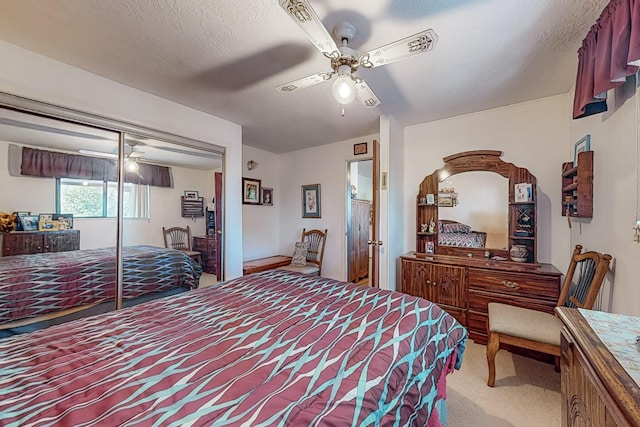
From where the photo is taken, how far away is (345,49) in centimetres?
154

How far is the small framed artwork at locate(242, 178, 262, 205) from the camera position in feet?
13.7

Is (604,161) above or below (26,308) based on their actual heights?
above

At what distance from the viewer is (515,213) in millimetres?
2670

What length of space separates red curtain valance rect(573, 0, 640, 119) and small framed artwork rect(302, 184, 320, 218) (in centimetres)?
314

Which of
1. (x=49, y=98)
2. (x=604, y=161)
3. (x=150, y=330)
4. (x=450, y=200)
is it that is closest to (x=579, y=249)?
(x=604, y=161)

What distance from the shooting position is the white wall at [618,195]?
4.44 ft

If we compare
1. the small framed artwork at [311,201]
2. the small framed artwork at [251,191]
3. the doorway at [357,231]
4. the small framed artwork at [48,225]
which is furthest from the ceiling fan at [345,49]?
the small framed artwork at [251,191]

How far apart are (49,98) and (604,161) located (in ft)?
12.8

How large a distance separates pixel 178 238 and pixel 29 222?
3.54 feet

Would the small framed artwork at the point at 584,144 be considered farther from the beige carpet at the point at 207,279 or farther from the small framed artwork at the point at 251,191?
the small framed artwork at the point at 251,191

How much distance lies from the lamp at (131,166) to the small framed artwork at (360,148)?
2729 mm

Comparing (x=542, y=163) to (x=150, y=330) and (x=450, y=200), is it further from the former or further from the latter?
(x=150, y=330)

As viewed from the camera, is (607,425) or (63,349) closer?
(607,425)

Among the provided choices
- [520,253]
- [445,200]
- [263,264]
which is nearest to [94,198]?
[263,264]
